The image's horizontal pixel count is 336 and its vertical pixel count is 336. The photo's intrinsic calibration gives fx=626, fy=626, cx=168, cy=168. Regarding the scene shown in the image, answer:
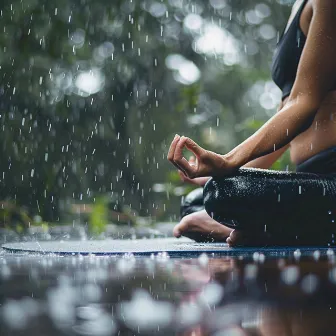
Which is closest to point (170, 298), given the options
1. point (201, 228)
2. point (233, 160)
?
point (233, 160)

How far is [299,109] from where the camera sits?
176 centimetres

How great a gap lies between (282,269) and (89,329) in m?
0.71

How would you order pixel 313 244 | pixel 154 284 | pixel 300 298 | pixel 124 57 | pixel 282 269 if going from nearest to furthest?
pixel 300 298 < pixel 154 284 < pixel 282 269 < pixel 313 244 < pixel 124 57

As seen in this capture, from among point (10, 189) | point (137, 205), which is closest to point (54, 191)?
point (10, 189)

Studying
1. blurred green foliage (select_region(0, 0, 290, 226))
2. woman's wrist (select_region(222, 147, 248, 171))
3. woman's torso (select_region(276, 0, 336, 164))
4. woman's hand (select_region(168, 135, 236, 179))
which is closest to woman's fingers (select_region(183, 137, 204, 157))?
woman's hand (select_region(168, 135, 236, 179))

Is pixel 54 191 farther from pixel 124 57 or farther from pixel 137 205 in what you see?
pixel 137 205

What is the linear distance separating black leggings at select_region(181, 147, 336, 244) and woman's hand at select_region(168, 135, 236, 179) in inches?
4.9

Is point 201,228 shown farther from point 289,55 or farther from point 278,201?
point 289,55

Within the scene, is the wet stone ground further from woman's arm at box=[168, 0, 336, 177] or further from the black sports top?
the black sports top

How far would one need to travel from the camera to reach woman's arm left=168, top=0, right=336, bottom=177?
162 cm

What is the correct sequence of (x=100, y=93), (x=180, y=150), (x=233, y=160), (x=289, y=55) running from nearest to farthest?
(x=180, y=150)
(x=233, y=160)
(x=289, y=55)
(x=100, y=93)

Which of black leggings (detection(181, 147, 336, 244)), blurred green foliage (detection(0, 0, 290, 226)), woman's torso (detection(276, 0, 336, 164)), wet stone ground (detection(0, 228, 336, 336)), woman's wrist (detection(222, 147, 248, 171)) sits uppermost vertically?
blurred green foliage (detection(0, 0, 290, 226))

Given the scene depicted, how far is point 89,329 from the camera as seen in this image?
571mm

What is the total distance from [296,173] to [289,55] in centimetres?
47
